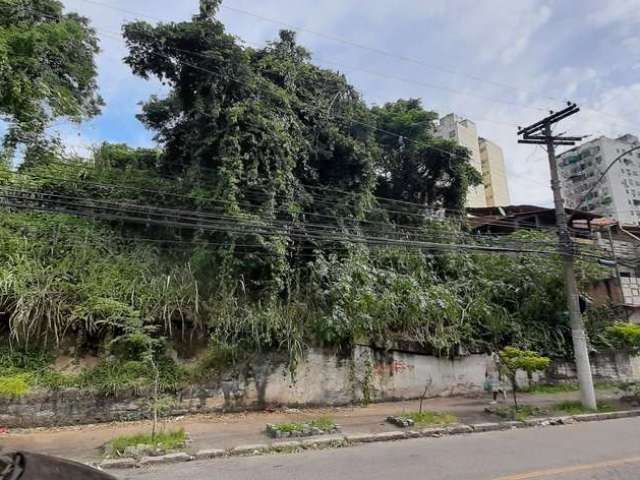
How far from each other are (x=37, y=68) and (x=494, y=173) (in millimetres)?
52455

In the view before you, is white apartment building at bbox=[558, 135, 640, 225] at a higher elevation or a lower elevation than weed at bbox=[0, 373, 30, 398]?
higher

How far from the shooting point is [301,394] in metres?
11.9

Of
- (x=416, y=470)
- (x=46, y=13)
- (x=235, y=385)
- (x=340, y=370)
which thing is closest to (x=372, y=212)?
(x=340, y=370)

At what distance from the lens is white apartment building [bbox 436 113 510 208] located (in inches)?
1886

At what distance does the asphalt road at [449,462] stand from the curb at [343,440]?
0.92ft

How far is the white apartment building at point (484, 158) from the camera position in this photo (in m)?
47.9

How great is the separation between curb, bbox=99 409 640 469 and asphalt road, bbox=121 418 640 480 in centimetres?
28

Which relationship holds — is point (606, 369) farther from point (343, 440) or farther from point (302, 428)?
point (302, 428)

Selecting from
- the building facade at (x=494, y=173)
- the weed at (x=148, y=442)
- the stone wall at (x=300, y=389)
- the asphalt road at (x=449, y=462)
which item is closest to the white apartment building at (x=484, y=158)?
the building facade at (x=494, y=173)

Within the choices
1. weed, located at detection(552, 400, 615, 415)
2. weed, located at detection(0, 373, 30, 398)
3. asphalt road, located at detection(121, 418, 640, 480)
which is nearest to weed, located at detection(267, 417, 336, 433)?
asphalt road, located at detection(121, 418, 640, 480)

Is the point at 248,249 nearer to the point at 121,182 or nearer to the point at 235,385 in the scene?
the point at 235,385

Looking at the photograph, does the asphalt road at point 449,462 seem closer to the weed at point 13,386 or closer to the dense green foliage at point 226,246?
the dense green foliage at point 226,246

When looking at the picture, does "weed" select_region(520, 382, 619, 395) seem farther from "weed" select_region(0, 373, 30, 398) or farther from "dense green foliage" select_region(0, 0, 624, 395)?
"weed" select_region(0, 373, 30, 398)

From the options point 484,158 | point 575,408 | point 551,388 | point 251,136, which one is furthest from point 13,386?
point 484,158
